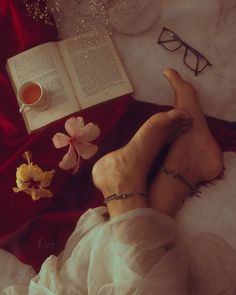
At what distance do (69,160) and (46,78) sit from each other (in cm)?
27

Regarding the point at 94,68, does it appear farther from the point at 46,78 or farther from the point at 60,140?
the point at 60,140

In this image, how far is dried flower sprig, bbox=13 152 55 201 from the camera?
1149 mm

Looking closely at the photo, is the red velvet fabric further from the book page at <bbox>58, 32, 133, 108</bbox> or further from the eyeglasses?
the eyeglasses

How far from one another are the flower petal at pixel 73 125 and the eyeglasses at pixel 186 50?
376mm

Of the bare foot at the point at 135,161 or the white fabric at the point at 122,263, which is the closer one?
the white fabric at the point at 122,263

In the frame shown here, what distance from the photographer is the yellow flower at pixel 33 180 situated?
115cm

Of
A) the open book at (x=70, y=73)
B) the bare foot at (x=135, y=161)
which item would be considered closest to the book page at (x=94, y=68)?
the open book at (x=70, y=73)

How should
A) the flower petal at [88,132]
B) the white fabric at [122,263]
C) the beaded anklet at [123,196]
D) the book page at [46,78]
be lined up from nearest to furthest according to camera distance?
the white fabric at [122,263], the beaded anklet at [123,196], the flower petal at [88,132], the book page at [46,78]

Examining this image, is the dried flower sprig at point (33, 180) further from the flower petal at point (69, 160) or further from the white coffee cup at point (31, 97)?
the white coffee cup at point (31, 97)

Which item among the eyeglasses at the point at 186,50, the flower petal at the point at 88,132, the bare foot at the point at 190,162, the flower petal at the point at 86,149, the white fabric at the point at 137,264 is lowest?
the white fabric at the point at 137,264

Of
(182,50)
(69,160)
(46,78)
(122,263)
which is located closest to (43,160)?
(69,160)

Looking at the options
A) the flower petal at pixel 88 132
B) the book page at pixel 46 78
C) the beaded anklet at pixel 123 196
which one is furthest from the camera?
the book page at pixel 46 78

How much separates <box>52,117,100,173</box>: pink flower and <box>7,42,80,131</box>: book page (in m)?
0.11

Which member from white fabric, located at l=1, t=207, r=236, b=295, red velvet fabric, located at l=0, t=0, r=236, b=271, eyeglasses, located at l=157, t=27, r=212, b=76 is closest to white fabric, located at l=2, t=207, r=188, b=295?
white fabric, located at l=1, t=207, r=236, b=295
